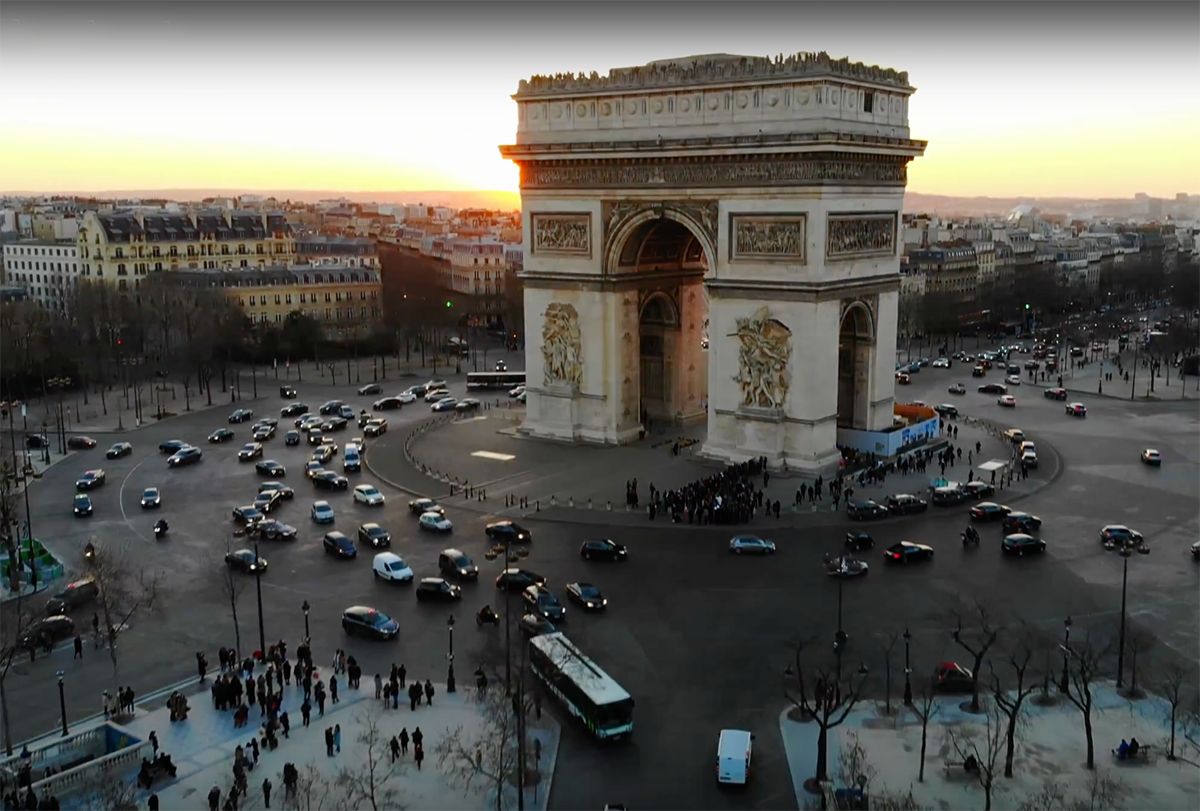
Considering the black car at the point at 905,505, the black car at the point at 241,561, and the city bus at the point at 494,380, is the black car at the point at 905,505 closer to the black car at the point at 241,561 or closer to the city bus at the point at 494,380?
the black car at the point at 241,561

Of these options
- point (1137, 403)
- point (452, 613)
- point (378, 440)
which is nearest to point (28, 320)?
point (378, 440)

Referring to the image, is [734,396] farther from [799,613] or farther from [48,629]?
[48,629]

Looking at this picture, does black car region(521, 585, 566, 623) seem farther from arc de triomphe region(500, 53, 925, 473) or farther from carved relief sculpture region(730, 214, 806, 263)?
carved relief sculpture region(730, 214, 806, 263)

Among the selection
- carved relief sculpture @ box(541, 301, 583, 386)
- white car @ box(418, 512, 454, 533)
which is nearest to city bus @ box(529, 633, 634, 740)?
white car @ box(418, 512, 454, 533)

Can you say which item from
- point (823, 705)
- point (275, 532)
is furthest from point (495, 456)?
point (823, 705)

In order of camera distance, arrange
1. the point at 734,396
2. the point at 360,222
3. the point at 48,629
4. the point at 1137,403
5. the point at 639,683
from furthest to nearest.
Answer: the point at 360,222 < the point at 1137,403 < the point at 734,396 < the point at 48,629 < the point at 639,683

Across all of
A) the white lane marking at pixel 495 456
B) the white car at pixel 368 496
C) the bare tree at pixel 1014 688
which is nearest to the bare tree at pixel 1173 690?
the bare tree at pixel 1014 688

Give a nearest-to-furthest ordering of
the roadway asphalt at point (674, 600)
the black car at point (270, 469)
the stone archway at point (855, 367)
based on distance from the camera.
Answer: the roadway asphalt at point (674, 600) < the black car at point (270, 469) < the stone archway at point (855, 367)

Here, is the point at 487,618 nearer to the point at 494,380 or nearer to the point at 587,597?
the point at 587,597
